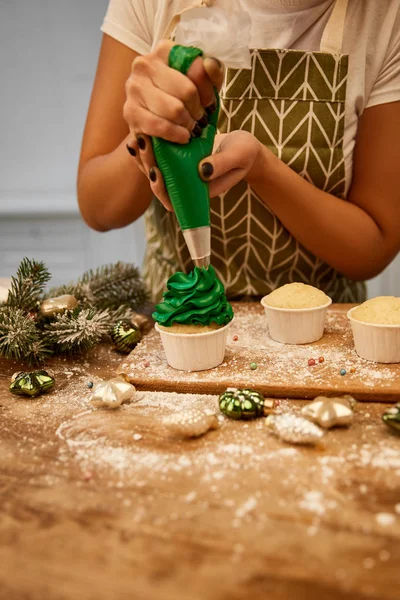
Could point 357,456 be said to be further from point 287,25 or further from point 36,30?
point 36,30

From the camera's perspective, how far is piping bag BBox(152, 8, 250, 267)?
35.0 inches

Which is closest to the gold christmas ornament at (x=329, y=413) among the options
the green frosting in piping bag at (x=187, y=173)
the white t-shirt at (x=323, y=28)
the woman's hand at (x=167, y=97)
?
the green frosting in piping bag at (x=187, y=173)

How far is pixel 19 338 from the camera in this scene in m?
1.10

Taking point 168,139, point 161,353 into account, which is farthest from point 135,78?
point 161,353

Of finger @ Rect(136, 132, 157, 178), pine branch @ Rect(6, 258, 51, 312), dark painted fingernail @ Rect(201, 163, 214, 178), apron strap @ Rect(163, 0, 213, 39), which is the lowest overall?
pine branch @ Rect(6, 258, 51, 312)

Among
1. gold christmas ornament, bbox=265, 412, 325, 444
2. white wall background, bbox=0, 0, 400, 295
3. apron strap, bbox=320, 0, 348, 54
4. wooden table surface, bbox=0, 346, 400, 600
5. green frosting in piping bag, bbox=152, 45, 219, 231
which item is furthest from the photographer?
white wall background, bbox=0, 0, 400, 295

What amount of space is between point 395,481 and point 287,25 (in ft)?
3.62

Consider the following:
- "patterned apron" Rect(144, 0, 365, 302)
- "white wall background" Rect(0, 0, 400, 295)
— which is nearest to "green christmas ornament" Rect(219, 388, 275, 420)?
"patterned apron" Rect(144, 0, 365, 302)

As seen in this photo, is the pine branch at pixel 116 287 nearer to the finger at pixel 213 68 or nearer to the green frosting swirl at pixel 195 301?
the green frosting swirl at pixel 195 301

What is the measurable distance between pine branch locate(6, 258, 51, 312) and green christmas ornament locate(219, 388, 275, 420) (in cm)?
52

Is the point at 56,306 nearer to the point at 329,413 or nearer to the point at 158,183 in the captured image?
the point at 158,183

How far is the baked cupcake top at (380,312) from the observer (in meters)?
1.09

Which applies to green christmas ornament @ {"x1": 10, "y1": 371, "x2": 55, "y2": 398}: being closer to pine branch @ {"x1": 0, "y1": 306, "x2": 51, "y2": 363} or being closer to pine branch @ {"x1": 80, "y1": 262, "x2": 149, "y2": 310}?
pine branch @ {"x1": 0, "y1": 306, "x2": 51, "y2": 363}

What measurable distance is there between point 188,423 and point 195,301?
0.30 metres
